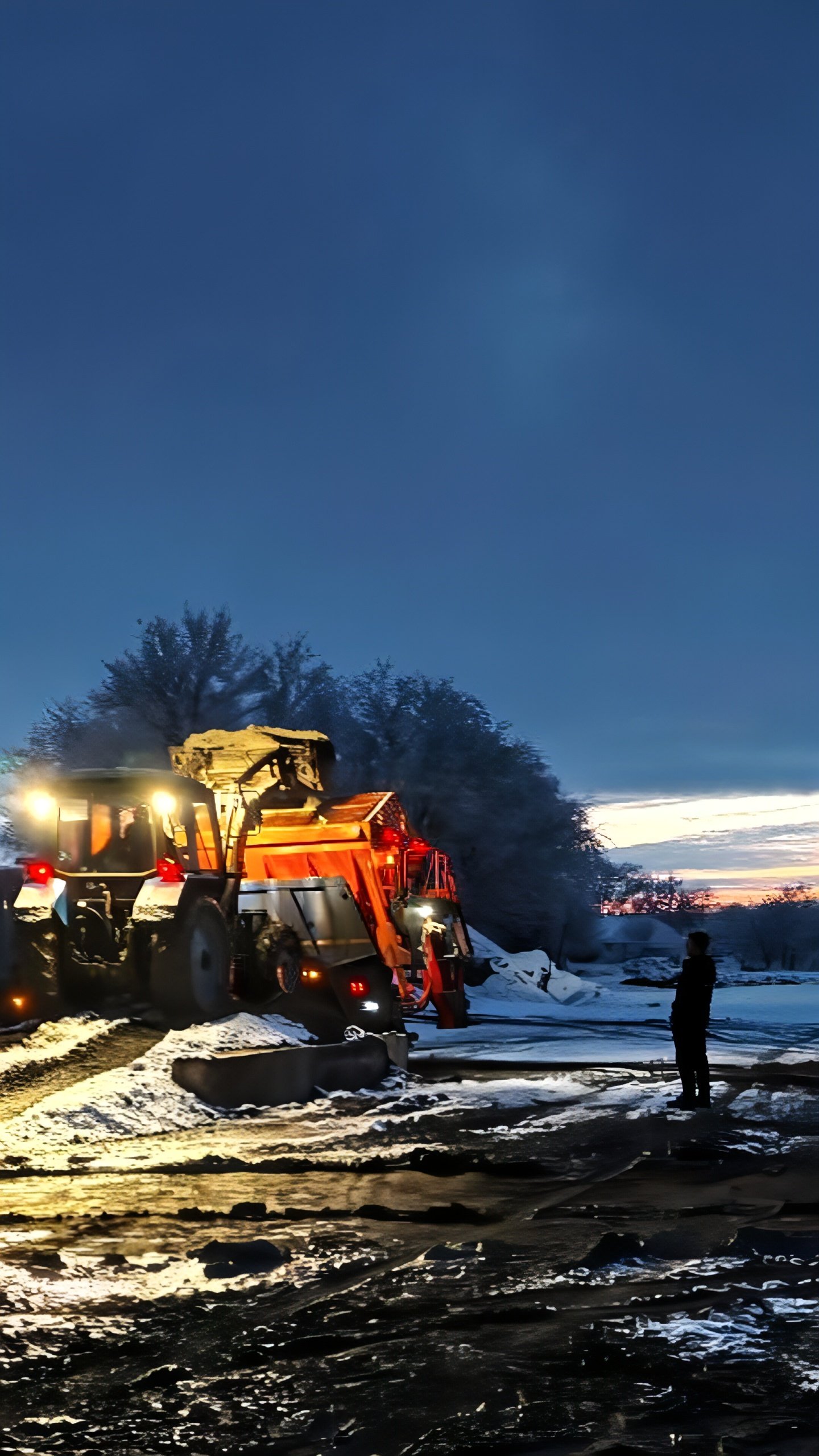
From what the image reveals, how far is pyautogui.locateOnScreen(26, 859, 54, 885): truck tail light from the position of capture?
1423cm


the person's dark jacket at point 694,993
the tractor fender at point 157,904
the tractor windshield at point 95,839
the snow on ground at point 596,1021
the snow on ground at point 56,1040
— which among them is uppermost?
the tractor windshield at point 95,839

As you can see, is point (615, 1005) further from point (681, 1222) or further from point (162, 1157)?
point (681, 1222)

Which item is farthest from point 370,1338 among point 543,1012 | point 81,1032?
point 543,1012

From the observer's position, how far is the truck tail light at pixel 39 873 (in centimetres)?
1423

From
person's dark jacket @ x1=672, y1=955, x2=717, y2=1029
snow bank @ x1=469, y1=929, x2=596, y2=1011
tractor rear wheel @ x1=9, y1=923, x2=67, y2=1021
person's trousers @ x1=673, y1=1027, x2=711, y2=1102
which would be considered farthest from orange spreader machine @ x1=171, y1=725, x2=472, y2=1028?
snow bank @ x1=469, y1=929, x2=596, y2=1011

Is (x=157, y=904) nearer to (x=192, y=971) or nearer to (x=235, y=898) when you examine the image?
(x=192, y=971)

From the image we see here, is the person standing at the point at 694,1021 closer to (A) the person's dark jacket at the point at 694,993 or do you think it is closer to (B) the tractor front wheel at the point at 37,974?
(A) the person's dark jacket at the point at 694,993

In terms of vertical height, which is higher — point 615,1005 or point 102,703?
point 102,703

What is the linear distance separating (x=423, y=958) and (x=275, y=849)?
2454mm

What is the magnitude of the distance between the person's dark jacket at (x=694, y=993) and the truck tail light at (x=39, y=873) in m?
6.28

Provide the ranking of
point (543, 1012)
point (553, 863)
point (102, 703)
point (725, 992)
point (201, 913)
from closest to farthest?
point (201, 913) < point (543, 1012) < point (725, 992) < point (102, 703) < point (553, 863)

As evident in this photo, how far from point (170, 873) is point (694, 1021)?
5.28m

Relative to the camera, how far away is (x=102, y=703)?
45.0 m

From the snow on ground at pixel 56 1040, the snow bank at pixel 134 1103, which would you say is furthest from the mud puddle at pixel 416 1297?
the snow on ground at pixel 56 1040
